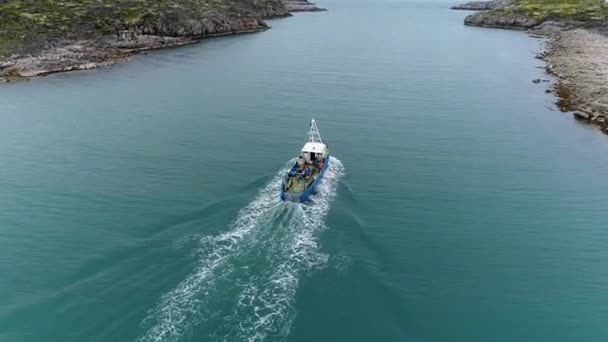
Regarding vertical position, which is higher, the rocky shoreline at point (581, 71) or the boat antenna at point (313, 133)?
the rocky shoreline at point (581, 71)

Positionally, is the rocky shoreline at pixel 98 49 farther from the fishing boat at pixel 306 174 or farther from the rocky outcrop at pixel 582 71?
the rocky outcrop at pixel 582 71

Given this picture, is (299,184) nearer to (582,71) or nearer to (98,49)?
(582,71)

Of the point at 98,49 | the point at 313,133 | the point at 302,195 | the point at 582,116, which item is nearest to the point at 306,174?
the point at 302,195

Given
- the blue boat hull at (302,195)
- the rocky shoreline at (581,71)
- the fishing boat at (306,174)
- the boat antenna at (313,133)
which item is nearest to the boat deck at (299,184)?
the fishing boat at (306,174)

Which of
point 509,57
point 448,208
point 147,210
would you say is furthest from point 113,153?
point 509,57

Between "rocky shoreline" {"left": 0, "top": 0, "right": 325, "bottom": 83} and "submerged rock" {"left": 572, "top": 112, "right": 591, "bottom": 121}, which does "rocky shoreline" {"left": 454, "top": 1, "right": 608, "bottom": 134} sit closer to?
"submerged rock" {"left": 572, "top": 112, "right": 591, "bottom": 121}
